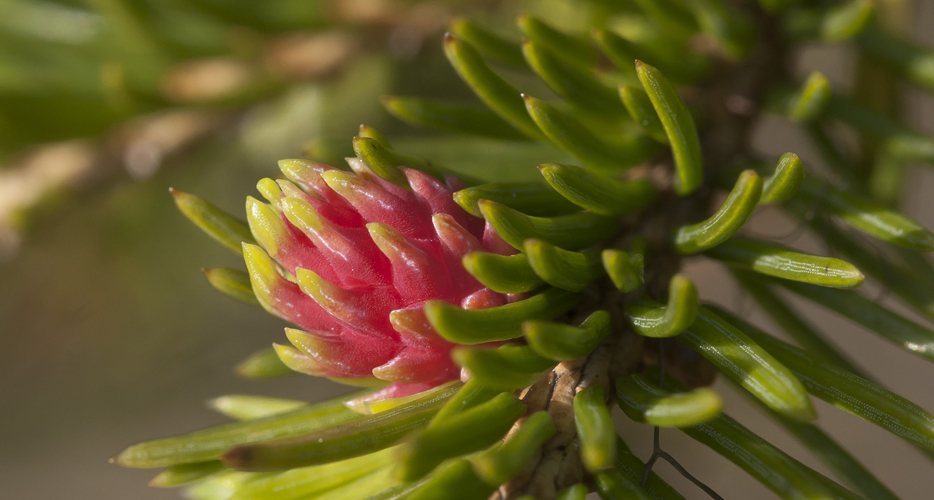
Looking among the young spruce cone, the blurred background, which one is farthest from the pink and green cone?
the blurred background

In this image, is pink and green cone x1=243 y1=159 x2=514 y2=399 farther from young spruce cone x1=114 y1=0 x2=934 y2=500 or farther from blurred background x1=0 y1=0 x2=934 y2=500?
blurred background x1=0 y1=0 x2=934 y2=500

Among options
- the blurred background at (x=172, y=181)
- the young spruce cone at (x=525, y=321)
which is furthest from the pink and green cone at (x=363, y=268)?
the blurred background at (x=172, y=181)

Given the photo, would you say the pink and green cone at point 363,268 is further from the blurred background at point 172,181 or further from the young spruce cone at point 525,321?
the blurred background at point 172,181

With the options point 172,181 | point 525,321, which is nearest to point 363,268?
point 525,321

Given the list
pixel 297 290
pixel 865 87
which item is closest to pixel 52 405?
pixel 297 290

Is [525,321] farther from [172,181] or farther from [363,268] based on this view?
[172,181]

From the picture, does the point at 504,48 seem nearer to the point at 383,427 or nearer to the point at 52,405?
the point at 383,427

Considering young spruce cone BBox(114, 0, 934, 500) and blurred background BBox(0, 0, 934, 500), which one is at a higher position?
blurred background BBox(0, 0, 934, 500)

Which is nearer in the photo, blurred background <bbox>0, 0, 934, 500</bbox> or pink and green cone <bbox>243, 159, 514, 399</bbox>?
pink and green cone <bbox>243, 159, 514, 399</bbox>
